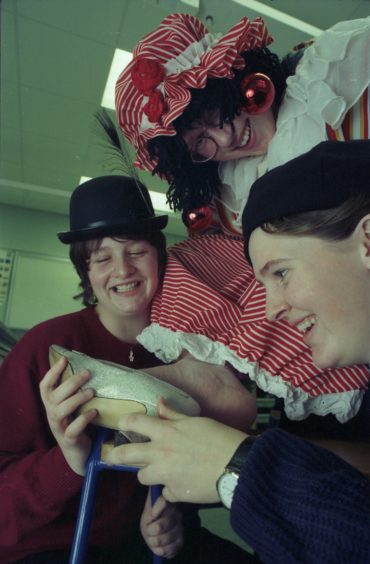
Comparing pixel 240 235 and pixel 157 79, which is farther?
pixel 240 235

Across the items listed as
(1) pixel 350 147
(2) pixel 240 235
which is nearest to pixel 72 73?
(2) pixel 240 235

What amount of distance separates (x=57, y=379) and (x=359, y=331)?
35 centimetres

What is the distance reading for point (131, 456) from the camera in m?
0.41

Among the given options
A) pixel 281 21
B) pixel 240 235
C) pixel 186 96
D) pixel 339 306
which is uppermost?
pixel 281 21

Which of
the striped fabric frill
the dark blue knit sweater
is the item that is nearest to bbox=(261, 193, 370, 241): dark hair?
the striped fabric frill

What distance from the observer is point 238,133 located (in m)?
0.68

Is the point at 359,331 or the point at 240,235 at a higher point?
the point at 240,235

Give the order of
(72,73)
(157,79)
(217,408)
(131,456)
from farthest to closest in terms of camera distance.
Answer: (72,73) < (157,79) < (217,408) < (131,456)

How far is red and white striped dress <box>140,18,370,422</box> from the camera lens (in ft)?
1.79

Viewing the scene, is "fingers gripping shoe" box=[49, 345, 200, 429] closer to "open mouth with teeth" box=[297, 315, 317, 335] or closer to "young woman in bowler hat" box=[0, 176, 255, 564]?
"young woman in bowler hat" box=[0, 176, 255, 564]

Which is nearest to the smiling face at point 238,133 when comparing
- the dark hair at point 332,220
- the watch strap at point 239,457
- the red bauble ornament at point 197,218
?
the red bauble ornament at point 197,218

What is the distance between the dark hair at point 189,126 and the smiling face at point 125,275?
14 cm

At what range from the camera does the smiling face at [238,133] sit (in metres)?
0.67

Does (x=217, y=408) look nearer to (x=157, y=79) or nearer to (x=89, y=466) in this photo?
(x=89, y=466)
